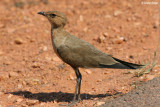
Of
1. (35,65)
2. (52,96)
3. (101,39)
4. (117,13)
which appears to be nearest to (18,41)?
(35,65)

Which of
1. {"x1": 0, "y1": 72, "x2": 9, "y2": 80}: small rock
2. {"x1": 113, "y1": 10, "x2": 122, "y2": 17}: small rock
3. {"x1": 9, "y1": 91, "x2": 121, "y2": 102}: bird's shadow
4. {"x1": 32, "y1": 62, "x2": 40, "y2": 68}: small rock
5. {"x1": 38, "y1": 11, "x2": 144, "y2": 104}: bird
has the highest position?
{"x1": 113, "y1": 10, "x2": 122, "y2": 17}: small rock

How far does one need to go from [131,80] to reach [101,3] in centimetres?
553

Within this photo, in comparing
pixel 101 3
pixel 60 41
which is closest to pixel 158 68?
pixel 60 41

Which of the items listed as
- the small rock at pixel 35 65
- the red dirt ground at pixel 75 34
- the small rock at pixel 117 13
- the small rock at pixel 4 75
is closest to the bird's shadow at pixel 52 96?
the red dirt ground at pixel 75 34

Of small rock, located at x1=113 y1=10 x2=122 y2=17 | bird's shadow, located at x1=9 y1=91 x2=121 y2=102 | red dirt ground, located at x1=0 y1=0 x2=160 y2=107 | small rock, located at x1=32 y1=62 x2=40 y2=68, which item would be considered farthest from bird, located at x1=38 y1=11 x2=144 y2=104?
small rock, located at x1=113 y1=10 x2=122 y2=17

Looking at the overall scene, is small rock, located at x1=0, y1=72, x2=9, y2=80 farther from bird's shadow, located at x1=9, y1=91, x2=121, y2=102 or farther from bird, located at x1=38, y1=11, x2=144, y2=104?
bird, located at x1=38, y1=11, x2=144, y2=104

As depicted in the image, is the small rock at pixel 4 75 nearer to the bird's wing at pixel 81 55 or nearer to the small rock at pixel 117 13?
the bird's wing at pixel 81 55

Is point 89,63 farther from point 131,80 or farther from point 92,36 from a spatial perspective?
point 92,36

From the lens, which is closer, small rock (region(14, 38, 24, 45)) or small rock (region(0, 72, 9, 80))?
small rock (region(0, 72, 9, 80))

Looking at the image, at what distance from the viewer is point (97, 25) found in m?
9.45

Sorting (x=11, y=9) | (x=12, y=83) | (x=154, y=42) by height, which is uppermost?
(x=11, y=9)

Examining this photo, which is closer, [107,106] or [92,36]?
[107,106]

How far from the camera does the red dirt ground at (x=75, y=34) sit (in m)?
6.04

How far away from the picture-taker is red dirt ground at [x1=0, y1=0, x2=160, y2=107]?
19.8ft
